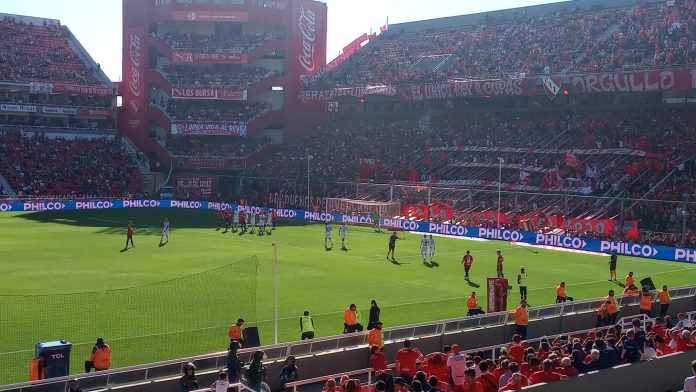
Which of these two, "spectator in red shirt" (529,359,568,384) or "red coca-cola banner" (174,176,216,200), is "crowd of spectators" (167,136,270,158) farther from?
"spectator in red shirt" (529,359,568,384)

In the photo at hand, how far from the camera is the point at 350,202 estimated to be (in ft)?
199

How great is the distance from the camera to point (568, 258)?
1676 inches

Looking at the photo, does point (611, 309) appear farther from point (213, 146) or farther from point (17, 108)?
point (17, 108)

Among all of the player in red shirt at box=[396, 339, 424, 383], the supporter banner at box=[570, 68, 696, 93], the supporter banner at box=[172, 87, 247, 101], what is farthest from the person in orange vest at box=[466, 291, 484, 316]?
the supporter banner at box=[172, 87, 247, 101]

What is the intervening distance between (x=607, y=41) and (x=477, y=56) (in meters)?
12.6

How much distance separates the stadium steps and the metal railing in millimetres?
56121

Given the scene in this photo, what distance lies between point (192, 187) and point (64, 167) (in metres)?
11.5

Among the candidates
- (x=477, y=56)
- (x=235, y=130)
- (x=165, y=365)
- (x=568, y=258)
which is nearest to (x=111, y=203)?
Answer: (x=235, y=130)

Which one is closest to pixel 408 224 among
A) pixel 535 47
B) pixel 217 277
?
pixel 535 47

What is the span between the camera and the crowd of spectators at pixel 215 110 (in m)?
81.1

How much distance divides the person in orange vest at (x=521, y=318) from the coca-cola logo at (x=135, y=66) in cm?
6713

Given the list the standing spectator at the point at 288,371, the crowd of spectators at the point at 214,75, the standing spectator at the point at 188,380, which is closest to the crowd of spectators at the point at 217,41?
the crowd of spectators at the point at 214,75

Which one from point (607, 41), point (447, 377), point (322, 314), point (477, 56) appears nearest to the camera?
point (447, 377)

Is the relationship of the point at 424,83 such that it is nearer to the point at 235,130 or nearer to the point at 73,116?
the point at 235,130
